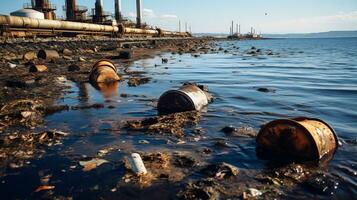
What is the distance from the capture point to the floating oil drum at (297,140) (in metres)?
4.24

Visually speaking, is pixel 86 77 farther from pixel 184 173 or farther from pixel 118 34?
pixel 118 34

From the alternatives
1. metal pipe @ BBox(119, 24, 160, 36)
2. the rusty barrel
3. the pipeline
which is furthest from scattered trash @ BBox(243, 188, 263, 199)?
metal pipe @ BBox(119, 24, 160, 36)

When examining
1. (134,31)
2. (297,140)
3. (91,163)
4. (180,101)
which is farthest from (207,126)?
(134,31)

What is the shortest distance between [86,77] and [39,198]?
363 inches

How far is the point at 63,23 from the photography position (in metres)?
25.8

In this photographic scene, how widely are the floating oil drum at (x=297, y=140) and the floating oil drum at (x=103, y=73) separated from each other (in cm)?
749

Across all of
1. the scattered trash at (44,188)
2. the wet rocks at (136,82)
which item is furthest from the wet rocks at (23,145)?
the wet rocks at (136,82)

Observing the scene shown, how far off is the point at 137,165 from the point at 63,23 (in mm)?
24553

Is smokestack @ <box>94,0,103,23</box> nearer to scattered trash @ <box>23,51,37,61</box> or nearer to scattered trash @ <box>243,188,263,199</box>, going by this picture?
scattered trash @ <box>23,51,37,61</box>

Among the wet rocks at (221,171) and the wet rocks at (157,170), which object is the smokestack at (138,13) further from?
the wet rocks at (221,171)

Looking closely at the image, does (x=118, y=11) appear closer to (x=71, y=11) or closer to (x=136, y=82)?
(x=71, y=11)

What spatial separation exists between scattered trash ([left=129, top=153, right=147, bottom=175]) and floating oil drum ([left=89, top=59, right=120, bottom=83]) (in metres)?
7.29

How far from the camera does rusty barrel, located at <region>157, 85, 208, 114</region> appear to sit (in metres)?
6.86

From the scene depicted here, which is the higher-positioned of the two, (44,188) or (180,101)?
(180,101)
